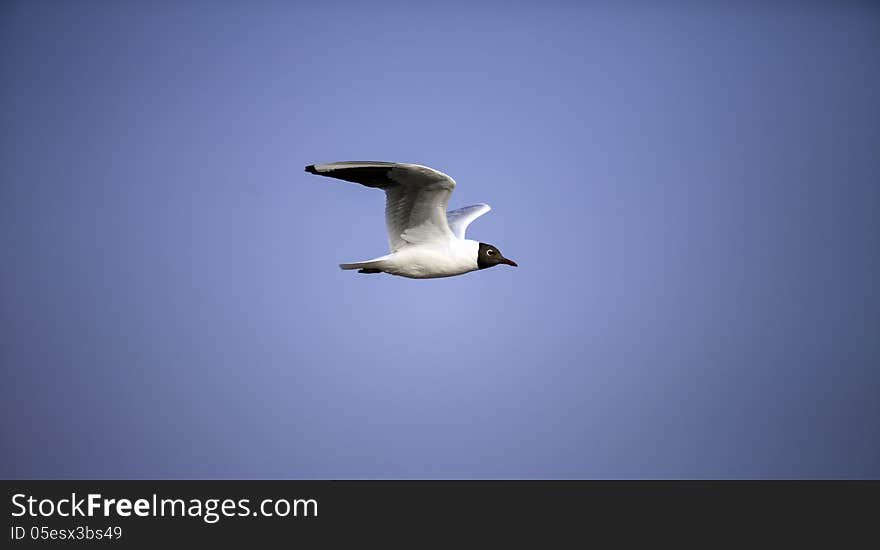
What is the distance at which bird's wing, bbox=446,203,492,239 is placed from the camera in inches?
484

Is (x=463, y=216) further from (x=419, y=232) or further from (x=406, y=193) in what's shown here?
(x=406, y=193)

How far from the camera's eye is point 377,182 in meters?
10.3

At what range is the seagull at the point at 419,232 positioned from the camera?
10.2 m

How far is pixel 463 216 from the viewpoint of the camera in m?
12.8

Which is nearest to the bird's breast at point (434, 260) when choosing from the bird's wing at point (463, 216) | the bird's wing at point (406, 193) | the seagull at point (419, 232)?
the seagull at point (419, 232)

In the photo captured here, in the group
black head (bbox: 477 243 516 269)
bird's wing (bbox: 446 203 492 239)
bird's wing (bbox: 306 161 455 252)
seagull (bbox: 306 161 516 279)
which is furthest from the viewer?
bird's wing (bbox: 446 203 492 239)

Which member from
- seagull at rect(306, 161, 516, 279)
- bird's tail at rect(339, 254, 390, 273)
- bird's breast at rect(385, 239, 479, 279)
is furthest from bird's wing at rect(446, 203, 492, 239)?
bird's tail at rect(339, 254, 390, 273)

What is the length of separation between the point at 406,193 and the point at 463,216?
226 centimetres

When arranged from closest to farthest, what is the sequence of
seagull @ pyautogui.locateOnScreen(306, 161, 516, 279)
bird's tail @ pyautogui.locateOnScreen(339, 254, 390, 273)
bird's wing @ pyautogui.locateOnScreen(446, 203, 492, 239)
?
seagull @ pyautogui.locateOnScreen(306, 161, 516, 279) → bird's tail @ pyautogui.locateOnScreen(339, 254, 390, 273) → bird's wing @ pyautogui.locateOnScreen(446, 203, 492, 239)

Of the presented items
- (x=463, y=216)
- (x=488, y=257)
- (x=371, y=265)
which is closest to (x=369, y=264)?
(x=371, y=265)

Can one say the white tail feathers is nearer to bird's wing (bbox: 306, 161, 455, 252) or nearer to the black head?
bird's wing (bbox: 306, 161, 455, 252)
